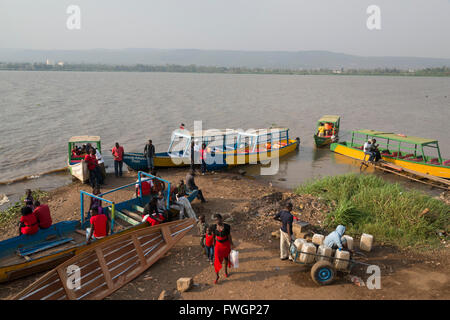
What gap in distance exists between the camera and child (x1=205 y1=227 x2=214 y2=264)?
24.8 feet

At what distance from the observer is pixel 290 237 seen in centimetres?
784

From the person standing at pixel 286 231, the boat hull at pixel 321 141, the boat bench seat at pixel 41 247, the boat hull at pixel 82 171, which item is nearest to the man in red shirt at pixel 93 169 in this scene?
the boat hull at pixel 82 171

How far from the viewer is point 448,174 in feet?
53.1

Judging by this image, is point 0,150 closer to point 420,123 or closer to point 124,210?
point 124,210

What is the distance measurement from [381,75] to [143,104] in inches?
7327

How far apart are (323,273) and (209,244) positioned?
2628 millimetres

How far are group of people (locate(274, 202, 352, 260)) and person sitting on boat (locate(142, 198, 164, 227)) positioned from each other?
11.2ft

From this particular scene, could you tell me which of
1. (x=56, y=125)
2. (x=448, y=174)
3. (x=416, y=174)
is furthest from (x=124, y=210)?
(x=56, y=125)

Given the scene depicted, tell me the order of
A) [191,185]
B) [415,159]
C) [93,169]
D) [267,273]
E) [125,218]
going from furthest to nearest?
[415,159]
[93,169]
[191,185]
[125,218]
[267,273]

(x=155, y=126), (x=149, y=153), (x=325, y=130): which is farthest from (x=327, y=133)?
(x=155, y=126)

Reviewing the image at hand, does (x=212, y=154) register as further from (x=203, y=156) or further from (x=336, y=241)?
(x=336, y=241)

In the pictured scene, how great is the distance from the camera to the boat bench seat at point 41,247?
7.95 m

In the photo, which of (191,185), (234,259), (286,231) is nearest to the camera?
(234,259)

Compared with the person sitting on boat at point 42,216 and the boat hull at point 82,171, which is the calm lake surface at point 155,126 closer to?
the boat hull at point 82,171
